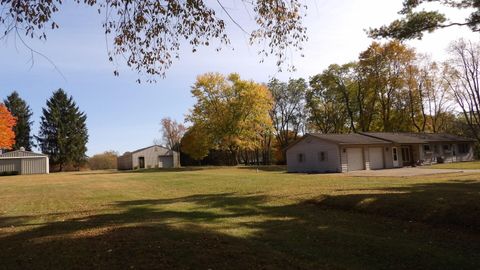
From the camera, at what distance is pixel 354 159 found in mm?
35531

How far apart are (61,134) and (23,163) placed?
11744mm

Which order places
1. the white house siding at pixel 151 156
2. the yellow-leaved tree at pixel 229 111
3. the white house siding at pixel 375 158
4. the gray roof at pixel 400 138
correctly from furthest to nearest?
the white house siding at pixel 151 156, the yellow-leaved tree at pixel 229 111, the gray roof at pixel 400 138, the white house siding at pixel 375 158

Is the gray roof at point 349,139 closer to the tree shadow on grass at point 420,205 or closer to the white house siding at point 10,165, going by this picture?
the tree shadow on grass at point 420,205

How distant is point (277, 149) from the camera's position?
71.9 meters

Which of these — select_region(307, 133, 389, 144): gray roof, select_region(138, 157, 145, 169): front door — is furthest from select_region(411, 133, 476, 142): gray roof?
select_region(138, 157, 145, 169): front door

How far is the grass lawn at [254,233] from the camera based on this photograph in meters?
6.94

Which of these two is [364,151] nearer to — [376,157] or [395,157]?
[376,157]

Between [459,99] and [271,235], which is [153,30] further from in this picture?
[459,99]

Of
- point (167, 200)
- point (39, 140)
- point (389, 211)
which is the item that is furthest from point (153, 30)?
point (39, 140)

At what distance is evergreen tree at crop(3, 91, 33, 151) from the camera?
72.6 metres

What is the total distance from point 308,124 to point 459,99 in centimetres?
2463

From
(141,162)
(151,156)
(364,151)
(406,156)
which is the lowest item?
(406,156)

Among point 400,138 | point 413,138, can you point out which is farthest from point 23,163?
point 413,138

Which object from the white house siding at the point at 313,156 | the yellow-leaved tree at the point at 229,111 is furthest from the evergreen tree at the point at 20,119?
the white house siding at the point at 313,156
